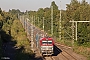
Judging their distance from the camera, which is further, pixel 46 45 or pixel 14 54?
pixel 14 54

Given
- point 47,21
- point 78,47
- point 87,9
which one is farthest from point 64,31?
point 47,21

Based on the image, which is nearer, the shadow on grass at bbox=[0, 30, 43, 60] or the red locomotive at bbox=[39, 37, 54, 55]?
the shadow on grass at bbox=[0, 30, 43, 60]

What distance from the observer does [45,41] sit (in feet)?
107

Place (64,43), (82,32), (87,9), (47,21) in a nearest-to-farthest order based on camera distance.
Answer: (82,32)
(87,9)
(64,43)
(47,21)

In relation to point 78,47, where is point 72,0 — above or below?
above

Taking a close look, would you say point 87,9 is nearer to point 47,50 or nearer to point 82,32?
point 82,32

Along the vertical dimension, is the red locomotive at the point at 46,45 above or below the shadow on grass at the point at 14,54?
above

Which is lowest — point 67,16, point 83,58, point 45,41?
point 83,58

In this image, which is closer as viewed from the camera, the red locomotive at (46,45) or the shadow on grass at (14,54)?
the shadow on grass at (14,54)

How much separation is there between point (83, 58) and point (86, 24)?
12380 mm

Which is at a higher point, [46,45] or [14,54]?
[46,45]

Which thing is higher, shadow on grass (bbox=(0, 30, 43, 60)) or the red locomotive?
the red locomotive

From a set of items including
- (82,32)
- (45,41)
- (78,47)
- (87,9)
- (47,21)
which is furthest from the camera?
(47,21)

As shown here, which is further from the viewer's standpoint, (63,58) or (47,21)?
(47,21)
